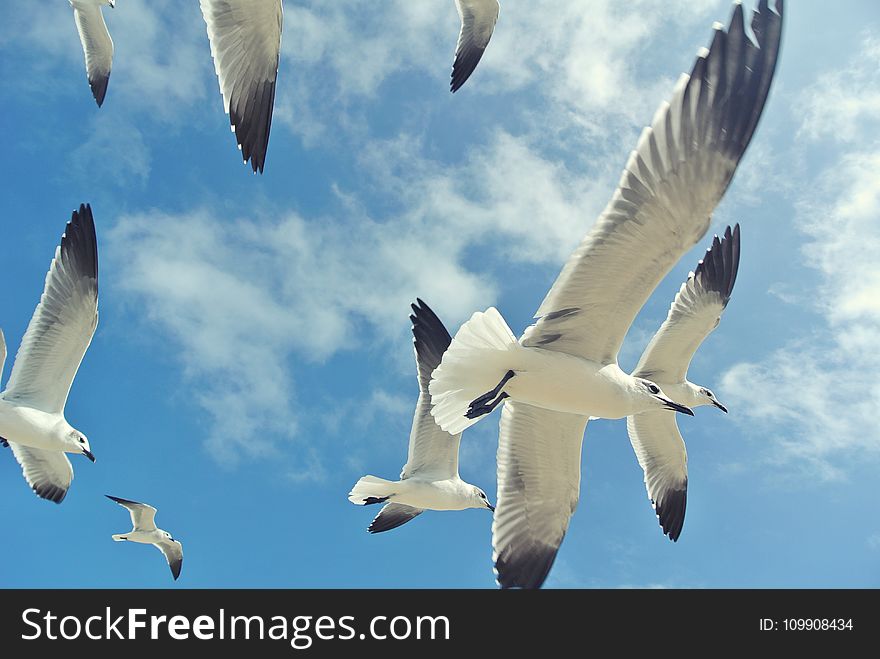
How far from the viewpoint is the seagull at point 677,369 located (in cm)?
941

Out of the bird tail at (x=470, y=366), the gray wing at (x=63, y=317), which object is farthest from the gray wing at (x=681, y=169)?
the gray wing at (x=63, y=317)

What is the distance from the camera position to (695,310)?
30.8 ft

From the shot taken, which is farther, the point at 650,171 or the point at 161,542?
the point at 161,542

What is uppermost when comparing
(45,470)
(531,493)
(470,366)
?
(45,470)

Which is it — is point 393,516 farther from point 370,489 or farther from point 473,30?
point 473,30

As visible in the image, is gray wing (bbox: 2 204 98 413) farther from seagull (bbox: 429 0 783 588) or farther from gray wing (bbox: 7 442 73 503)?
seagull (bbox: 429 0 783 588)

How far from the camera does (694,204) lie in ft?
14.8

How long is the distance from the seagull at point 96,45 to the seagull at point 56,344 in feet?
14.5

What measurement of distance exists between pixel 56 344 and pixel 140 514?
4.25 metres

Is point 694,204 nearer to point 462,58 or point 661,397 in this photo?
point 661,397

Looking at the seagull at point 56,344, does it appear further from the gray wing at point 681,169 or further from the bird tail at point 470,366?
the gray wing at point 681,169

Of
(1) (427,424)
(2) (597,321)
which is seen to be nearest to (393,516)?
(1) (427,424)
